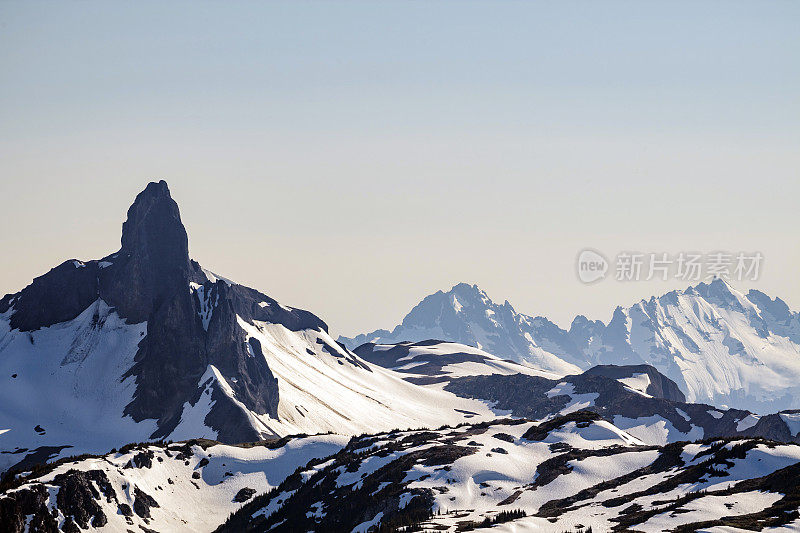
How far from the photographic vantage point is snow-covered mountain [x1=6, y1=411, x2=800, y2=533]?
9494cm

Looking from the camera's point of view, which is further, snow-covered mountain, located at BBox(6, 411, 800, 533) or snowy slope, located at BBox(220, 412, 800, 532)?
snow-covered mountain, located at BBox(6, 411, 800, 533)

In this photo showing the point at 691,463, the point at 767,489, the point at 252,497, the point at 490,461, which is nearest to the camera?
the point at 767,489

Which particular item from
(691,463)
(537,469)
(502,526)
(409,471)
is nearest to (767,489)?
(691,463)

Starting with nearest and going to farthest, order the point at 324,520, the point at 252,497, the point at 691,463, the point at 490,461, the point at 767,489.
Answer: the point at 767,489
the point at 691,463
the point at 324,520
the point at 490,461
the point at 252,497

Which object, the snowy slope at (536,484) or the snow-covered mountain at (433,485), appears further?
the snow-covered mountain at (433,485)

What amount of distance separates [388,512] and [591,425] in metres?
53.1

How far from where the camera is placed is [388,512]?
117 metres

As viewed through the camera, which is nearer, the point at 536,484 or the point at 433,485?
the point at 433,485

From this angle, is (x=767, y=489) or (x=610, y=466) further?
(x=610, y=466)

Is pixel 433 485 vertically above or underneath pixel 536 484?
above

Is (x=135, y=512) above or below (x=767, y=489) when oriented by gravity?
below

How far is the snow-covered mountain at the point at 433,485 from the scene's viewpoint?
94938mm

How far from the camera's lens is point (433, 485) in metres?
123

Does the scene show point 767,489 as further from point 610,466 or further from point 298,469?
point 298,469
